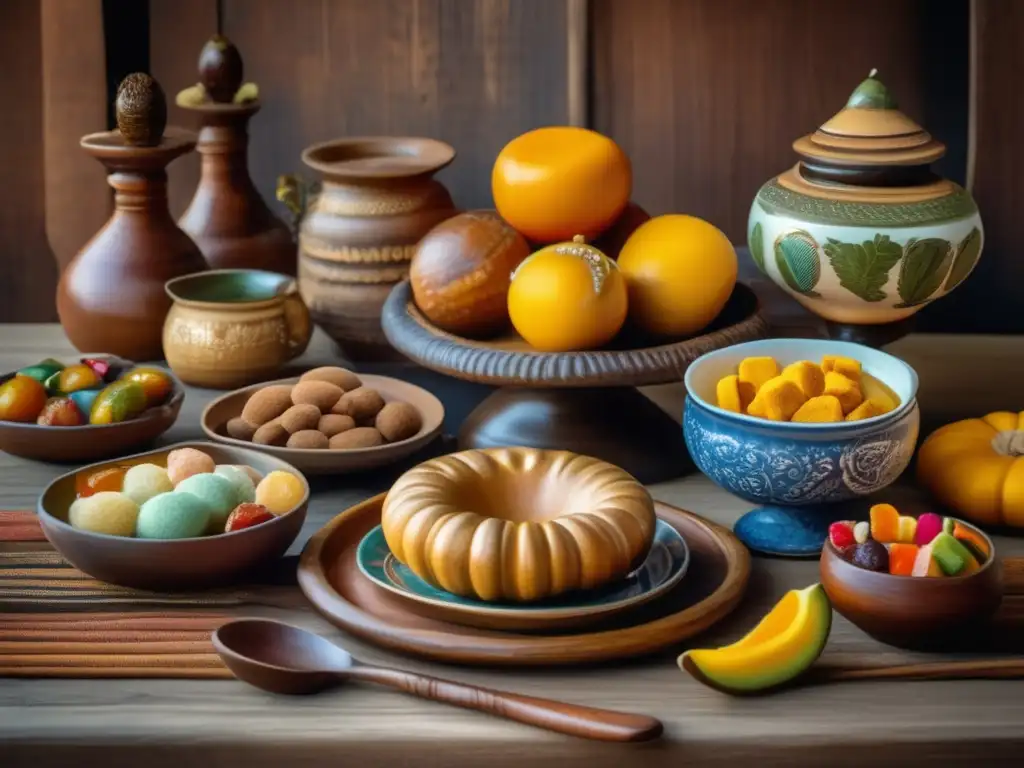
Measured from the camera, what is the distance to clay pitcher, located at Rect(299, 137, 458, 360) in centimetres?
116

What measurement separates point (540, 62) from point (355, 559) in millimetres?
768

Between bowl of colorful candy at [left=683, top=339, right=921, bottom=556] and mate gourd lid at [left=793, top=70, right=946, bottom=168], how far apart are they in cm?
16

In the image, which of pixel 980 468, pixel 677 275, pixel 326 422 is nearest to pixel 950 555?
pixel 980 468

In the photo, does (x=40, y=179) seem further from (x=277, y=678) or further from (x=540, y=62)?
(x=277, y=678)

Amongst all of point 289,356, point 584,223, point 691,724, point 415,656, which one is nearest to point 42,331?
point 289,356

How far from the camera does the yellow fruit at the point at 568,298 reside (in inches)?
35.8

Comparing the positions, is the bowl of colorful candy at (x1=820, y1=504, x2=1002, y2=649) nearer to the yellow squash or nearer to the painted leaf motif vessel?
the yellow squash

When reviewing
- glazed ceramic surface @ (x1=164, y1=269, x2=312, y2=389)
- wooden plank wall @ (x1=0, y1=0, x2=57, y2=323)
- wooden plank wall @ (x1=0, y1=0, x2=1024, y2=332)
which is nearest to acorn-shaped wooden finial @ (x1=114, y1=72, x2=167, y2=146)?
glazed ceramic surface @ (x1=164, y1=269, x2=312, y2=389)

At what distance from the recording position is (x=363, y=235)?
3.80 feet

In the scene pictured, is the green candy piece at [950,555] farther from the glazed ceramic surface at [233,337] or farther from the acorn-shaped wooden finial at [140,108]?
the acorn-shaped wooden finial at [140,108]

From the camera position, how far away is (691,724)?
67cm

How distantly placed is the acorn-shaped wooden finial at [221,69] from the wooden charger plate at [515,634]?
553 mm

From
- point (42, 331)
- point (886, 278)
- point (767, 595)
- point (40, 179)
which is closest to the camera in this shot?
point (767, 595)

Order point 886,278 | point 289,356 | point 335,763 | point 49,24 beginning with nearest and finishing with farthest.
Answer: point 335,763 < point 886,278 < point 289,356 < point 49,24
